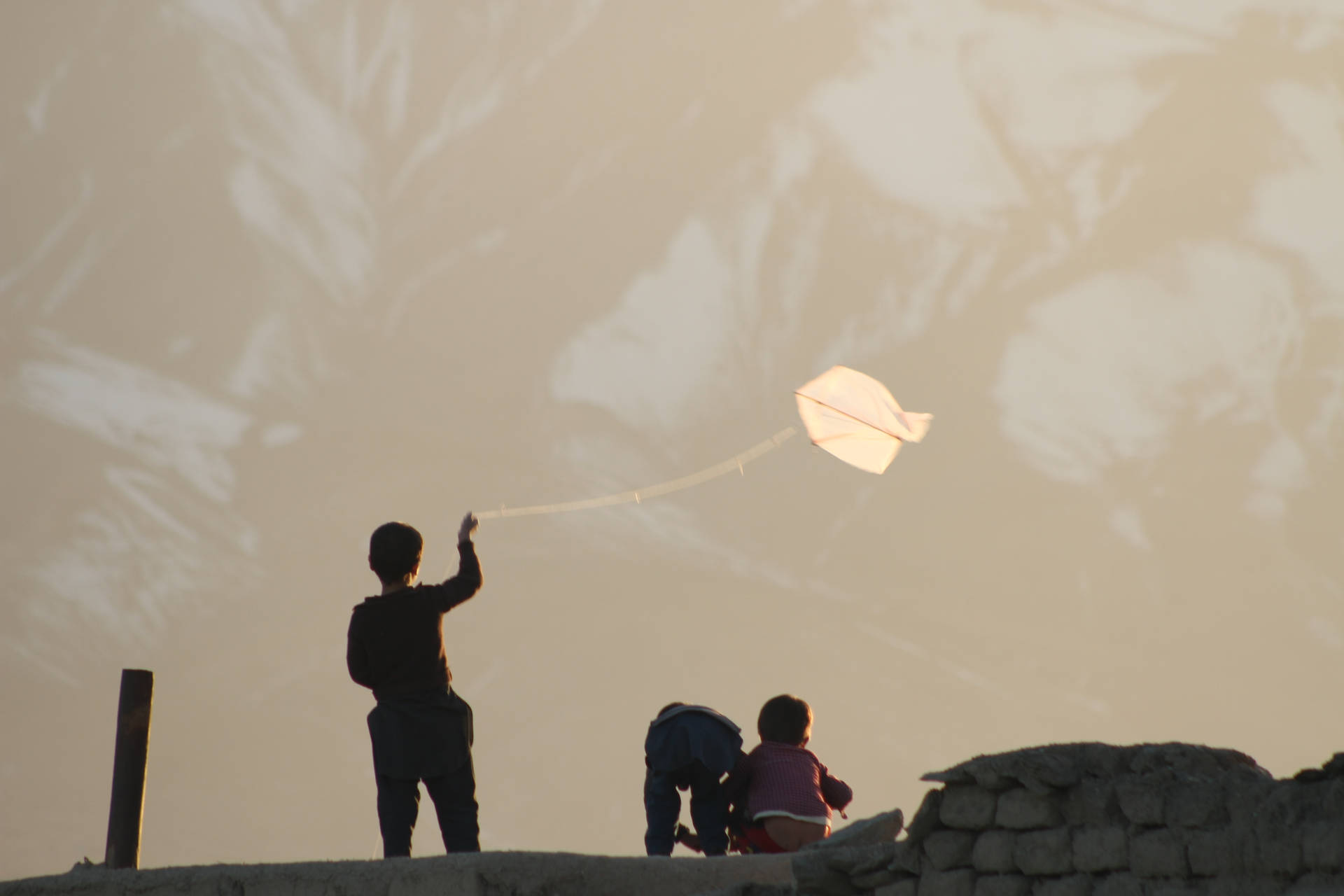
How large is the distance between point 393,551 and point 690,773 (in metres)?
2.05

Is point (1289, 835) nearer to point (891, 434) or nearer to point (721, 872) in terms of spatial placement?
point (721, 872)

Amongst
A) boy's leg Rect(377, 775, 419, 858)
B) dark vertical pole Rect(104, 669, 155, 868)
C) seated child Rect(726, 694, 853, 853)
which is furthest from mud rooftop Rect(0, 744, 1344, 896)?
dark vertical pole Rect(104, 669, 155, 868)

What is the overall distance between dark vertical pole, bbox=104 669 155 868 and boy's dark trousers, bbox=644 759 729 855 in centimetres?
300

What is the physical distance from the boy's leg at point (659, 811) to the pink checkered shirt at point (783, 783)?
1.07 ft

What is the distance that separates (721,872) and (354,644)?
6.37 ft

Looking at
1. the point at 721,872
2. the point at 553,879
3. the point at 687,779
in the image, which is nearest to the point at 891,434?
the point at 687,779

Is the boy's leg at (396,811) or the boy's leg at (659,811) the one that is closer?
the boy's leg at (396,811)

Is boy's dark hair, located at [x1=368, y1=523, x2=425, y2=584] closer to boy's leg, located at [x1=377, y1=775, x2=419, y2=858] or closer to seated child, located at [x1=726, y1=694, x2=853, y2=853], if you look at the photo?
→ boy's leg, located at [x1=377, y1=775, x2=419, y2=858]

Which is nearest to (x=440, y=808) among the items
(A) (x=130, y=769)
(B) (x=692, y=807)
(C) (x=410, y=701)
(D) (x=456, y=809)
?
(D) (x=456, y=809)

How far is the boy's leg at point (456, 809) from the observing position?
22.2 ft

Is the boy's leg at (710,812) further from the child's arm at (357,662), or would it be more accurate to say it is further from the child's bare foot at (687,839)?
the child's arm at (357,662)

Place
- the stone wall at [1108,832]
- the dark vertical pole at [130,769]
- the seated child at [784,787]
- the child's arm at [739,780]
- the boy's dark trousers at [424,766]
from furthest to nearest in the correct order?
the dark vertical pole at [130,769], the child's arm at [739,780], the seated child at [784,787], the boy's dark trousers at [424,766], the stone wall at [1108,832]

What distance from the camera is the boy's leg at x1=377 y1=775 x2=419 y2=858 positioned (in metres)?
6.82

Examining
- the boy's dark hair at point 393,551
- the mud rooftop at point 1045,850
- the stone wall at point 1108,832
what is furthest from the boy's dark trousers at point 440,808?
the stone wall at point 1108,832
